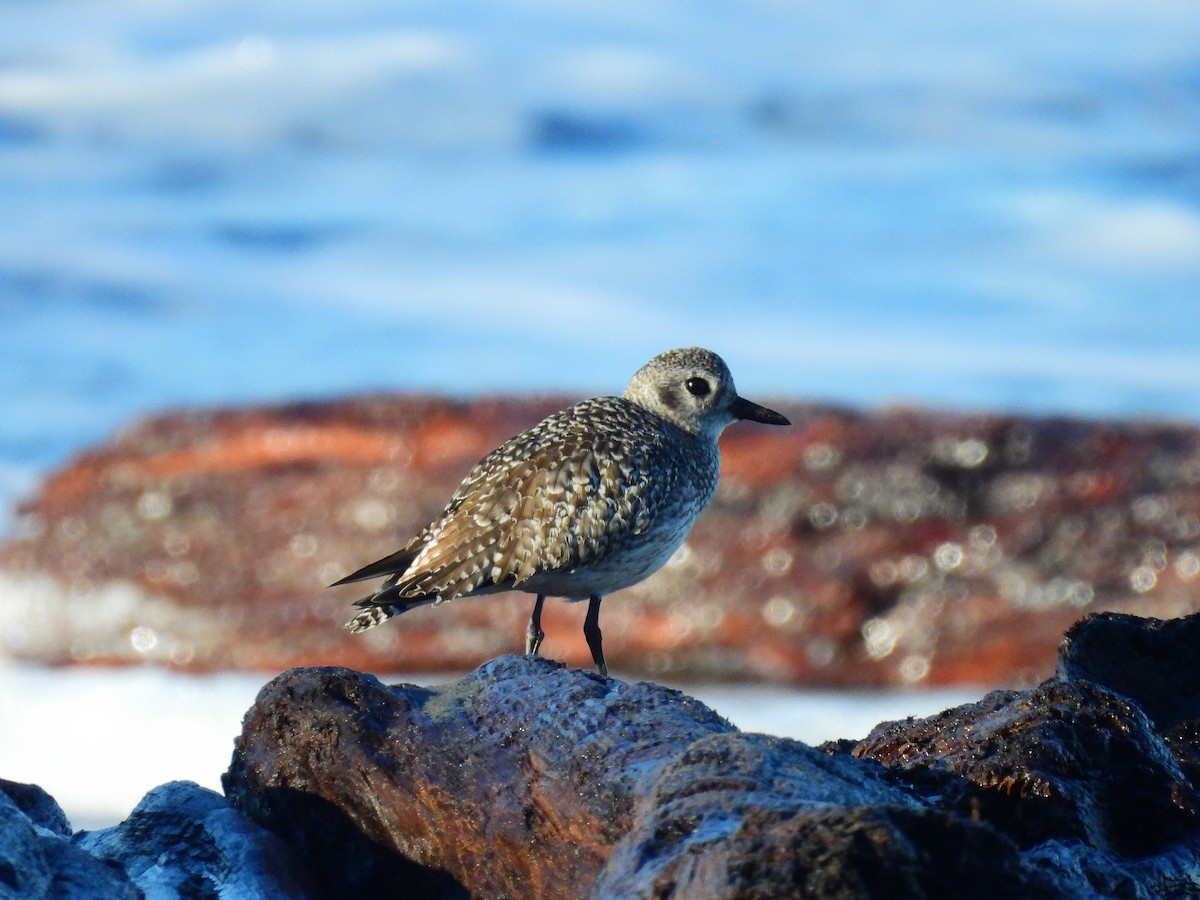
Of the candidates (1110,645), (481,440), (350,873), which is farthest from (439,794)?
(481,440)

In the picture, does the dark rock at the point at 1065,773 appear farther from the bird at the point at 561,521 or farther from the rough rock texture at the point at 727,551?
the rough rock texture at the point at 727,551

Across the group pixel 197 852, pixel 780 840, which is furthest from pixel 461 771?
pixel 780 840

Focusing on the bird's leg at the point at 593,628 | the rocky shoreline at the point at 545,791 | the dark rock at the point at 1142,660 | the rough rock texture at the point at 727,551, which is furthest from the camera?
the rough rock texture at the point at 727,551

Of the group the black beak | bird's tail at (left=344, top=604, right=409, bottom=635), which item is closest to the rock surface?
bird's tail at (left=344, top=604, right=409, bottom=635)

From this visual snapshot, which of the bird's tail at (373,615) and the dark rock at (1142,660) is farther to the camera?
the bird's tail at (373,615)

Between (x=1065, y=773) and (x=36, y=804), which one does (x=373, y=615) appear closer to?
(x=36, y=804)

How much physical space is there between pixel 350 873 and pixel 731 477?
708 cm

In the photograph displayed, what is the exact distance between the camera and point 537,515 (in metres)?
5.50

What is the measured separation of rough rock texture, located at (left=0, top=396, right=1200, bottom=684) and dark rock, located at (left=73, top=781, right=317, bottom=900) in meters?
6.17

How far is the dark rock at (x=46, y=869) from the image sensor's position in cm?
288

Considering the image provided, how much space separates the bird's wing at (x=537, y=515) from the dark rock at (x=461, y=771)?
1.72 meters

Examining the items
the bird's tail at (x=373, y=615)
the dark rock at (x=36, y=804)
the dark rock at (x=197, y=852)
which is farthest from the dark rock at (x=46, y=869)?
the bird's tail at (x=373, y=615)

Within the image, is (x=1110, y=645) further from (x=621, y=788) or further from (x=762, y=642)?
(x=762, y=642)

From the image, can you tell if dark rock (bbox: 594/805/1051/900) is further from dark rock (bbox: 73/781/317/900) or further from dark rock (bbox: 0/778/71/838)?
dark rock (bbox: 0/778/71/838)
